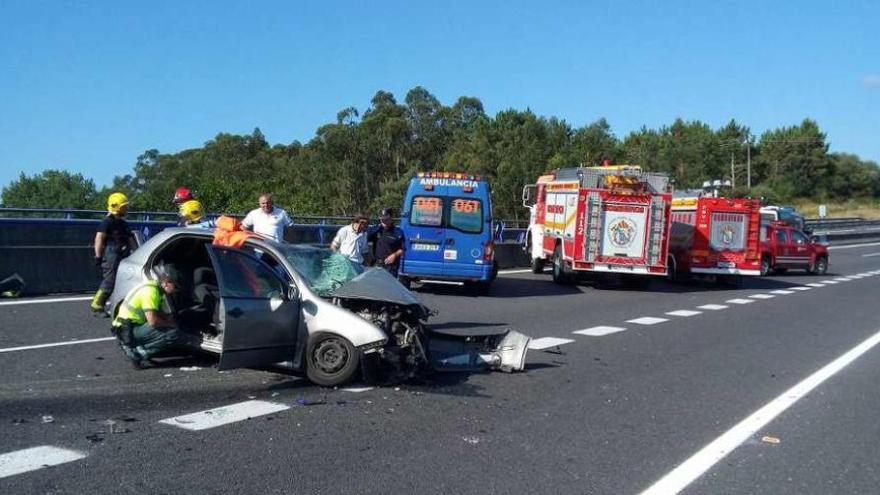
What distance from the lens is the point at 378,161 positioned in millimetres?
59812

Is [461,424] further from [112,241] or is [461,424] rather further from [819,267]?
[819,267]

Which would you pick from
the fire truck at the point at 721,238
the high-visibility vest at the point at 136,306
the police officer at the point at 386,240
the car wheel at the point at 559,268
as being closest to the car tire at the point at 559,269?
the car wheel at the point at 559,268

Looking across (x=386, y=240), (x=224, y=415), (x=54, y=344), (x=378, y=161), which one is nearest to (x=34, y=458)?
(x=224, y=415)

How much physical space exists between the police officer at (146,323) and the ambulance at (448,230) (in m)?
8.96

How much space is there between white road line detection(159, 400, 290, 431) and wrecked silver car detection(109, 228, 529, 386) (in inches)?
15.8

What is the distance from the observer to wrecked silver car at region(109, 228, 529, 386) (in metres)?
7.29

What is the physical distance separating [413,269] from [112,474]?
11734 mm

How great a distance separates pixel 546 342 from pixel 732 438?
467 cm

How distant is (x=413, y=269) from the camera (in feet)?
54.7

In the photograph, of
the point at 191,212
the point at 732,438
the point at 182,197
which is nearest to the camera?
the point at 732,438

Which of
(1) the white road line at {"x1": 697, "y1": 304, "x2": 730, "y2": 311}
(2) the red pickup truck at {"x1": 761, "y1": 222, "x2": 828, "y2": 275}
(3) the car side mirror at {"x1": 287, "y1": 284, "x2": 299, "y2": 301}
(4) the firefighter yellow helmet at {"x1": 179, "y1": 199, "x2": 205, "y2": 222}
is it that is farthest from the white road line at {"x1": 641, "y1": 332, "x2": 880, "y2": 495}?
(2) the red pickup truck at {"x1": 761, "y1": 222, "x2": 828, "y2": 275}

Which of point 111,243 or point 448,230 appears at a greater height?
point 448,230

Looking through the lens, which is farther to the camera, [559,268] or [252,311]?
[559,268]

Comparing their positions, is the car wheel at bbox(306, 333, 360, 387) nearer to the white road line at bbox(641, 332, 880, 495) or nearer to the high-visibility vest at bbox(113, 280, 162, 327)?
the high-visibility vest at bbox(113, 280, 162, 327)
